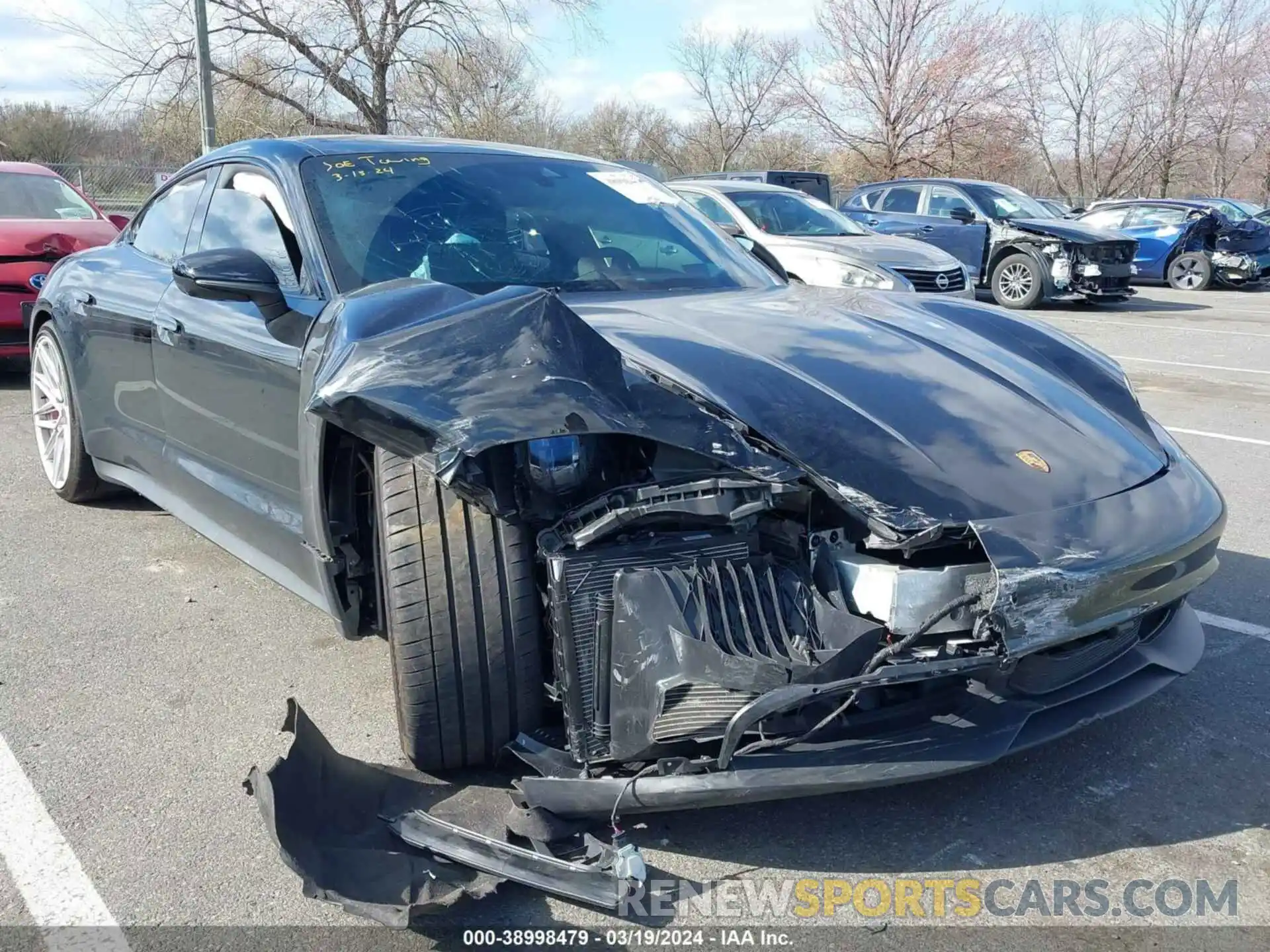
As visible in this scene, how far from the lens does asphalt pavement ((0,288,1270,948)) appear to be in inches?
89.7

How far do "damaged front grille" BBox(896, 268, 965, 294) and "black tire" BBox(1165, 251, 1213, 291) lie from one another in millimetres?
9504

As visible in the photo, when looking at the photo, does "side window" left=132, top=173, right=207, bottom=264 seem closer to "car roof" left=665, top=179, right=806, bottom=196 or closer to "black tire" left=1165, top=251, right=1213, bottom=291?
"car roof" left=665, top=179, right=806, bottom=196

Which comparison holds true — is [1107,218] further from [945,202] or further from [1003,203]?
[945,202]

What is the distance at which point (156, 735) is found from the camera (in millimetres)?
2920

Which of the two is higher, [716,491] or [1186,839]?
[716,491]

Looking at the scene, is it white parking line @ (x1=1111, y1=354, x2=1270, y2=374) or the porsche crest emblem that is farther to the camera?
white parking line @ (x1=1111, y1=354, x2=1270, y2=374)

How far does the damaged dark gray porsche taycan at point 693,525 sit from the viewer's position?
210 centimetres

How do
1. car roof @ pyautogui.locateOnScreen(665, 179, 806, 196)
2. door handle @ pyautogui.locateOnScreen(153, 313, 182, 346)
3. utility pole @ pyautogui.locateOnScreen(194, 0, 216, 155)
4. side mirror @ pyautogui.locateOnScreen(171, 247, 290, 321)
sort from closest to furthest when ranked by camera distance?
1. side mirror @ pyautogui.locateOnScreen(171, 247, 290, 321)
2. door handle @ pyautogui.locateOnScreen(153, 313, 182, 346)
3. car roof @ pyautogui.locateOnScreen(665, 179, 806, 196)
4. utility pole @ pyautogui.locateOnScreen(194, 0, 216, 155)

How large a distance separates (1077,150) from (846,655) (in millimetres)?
38272

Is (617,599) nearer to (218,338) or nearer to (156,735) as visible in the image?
(156,735)

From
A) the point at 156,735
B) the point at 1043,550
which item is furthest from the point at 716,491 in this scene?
the point at 156,735

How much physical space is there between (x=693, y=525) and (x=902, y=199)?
1422 cm

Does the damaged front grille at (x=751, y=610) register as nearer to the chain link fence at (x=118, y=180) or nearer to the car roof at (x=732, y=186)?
the car roof at (x=732, y=186)

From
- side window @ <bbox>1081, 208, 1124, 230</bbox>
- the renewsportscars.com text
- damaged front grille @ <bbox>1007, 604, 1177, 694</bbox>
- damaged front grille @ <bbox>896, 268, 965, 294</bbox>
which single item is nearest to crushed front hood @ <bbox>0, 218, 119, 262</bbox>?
the renewsportscars.com text
